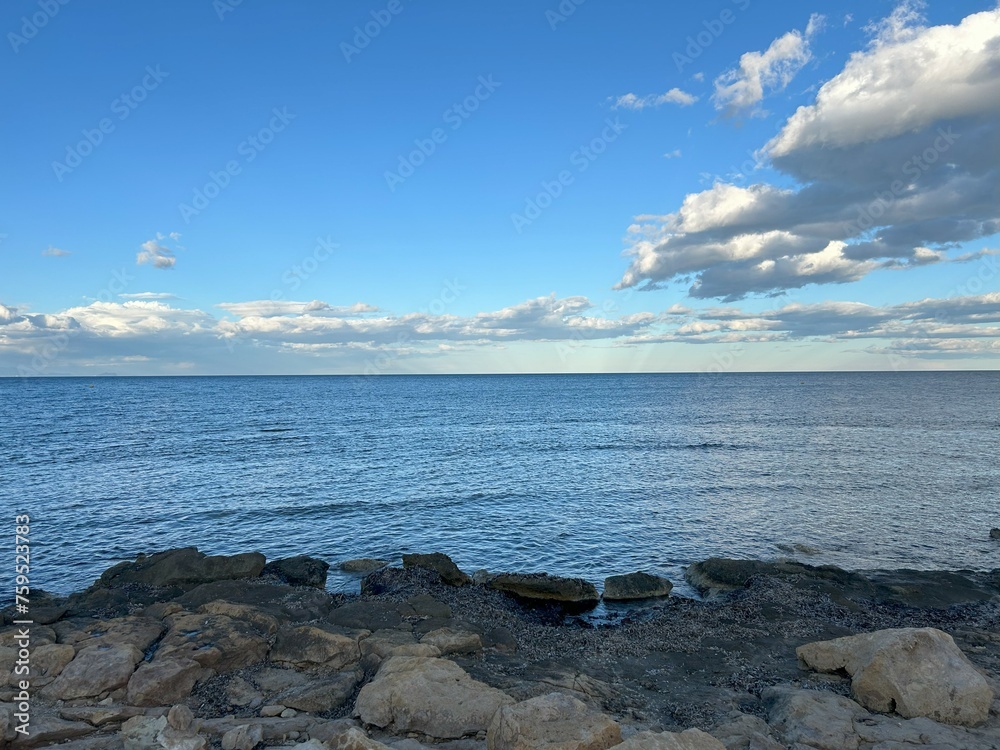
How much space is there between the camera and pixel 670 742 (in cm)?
1148

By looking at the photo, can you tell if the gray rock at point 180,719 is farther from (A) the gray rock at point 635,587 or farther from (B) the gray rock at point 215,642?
(A) the gray rock at point 635,587

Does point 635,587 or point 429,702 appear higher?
point 429,702

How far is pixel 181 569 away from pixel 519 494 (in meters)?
25.8

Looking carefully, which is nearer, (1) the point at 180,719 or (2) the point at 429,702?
(1) the point at 180,719

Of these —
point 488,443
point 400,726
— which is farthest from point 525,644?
point 488,443

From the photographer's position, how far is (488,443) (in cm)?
7825

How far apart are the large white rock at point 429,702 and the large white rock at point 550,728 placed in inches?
70.3

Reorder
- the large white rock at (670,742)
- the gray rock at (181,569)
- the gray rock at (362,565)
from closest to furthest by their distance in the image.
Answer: the large white rock at (670,742)
the gray rock at (181,569)
the gray rock at (362,565)

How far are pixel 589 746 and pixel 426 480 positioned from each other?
41657 mm

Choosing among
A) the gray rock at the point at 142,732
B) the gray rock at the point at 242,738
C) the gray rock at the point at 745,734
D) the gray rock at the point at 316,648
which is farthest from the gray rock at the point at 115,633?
the gray rock at the point at 745,734

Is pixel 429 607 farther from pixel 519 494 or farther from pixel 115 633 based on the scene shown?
pixel 519 494

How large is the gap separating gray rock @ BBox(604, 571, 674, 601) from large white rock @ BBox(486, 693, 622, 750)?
1416 centimetres

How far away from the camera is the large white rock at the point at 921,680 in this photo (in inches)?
568

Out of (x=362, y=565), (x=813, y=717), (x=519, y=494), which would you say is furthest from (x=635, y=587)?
(x=519, y=494)
